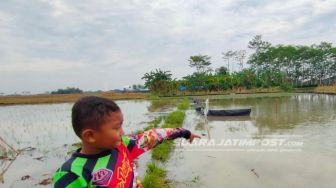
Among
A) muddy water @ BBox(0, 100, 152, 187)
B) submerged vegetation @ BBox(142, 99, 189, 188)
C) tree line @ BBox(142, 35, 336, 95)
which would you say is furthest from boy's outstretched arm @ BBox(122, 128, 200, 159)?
tree line @ BBox(142, 35, 336, 95)

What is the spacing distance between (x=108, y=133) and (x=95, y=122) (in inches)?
3.4

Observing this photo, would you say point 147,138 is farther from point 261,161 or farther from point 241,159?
point 241,159

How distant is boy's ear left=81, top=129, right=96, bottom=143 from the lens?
5.20 feet

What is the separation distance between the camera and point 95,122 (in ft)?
5.21

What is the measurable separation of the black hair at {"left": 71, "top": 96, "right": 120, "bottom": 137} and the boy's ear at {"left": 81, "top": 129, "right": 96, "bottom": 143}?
21mm

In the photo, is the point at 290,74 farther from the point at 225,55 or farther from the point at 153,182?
the point at 153,182

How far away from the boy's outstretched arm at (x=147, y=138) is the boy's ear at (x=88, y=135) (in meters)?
0.36

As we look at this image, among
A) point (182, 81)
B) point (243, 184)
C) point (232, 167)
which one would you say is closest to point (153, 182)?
point (243, 184)

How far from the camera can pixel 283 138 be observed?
977cm

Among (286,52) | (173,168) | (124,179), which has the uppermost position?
(286,52)

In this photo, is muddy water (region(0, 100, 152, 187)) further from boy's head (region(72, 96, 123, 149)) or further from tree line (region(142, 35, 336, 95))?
Result: tree line (region(142, 35, 336, 95))

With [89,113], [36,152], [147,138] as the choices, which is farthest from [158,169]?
[36,152]

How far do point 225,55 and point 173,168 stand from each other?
5953 cm

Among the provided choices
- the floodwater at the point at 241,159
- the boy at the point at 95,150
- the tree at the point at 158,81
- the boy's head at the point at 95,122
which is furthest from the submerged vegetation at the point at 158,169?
the tree at the point at 158,81
